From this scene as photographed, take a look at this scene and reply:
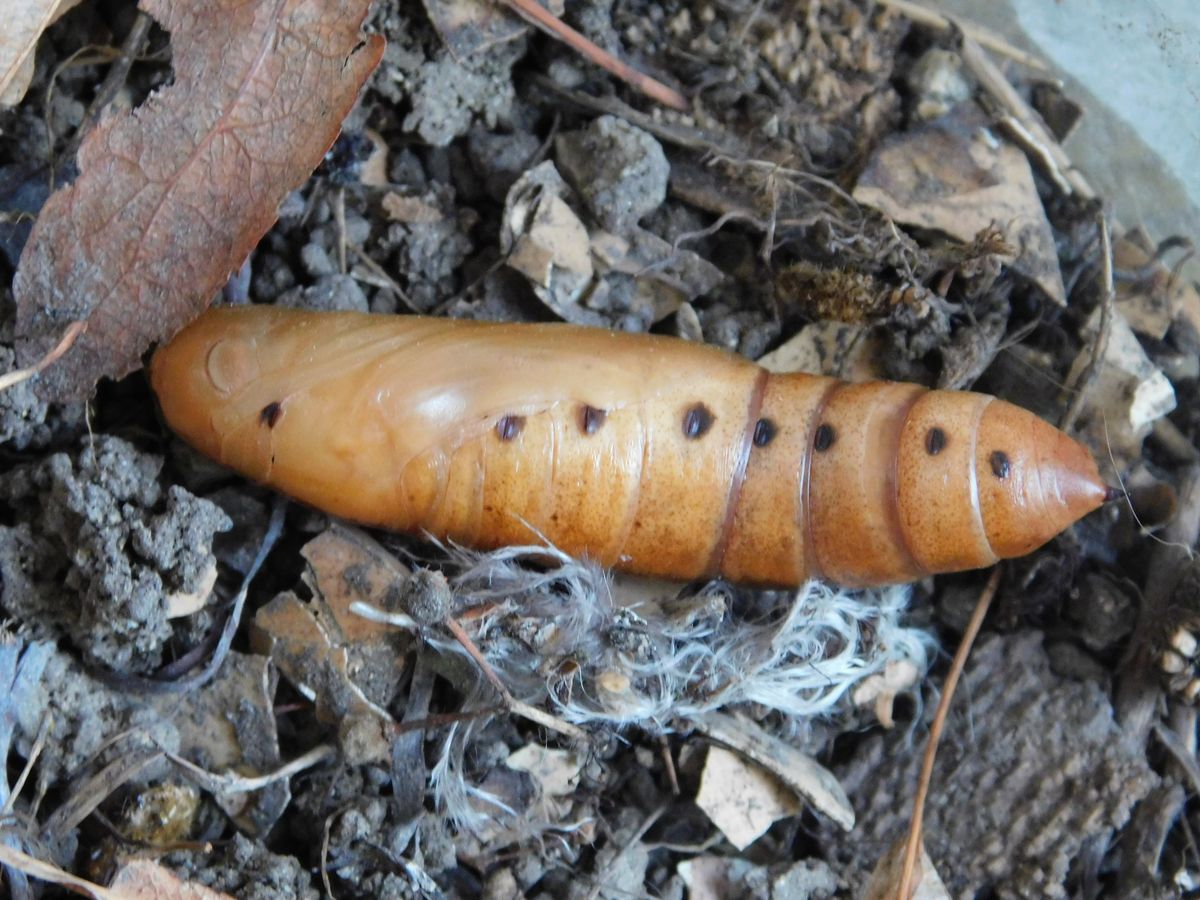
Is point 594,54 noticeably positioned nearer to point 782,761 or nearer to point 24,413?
→ point 24,413

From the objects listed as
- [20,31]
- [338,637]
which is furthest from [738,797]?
[20,31]

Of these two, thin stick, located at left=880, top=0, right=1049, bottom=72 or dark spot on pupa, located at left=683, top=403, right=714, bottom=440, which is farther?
Answer: thin stick, located at left=880, top=0, right=1049, bottom=72

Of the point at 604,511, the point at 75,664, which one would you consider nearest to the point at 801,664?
the point at 604,511

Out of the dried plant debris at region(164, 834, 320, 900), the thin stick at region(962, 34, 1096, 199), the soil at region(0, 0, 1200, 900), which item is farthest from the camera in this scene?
the thin stick at region(962, 34, 1096, 199)

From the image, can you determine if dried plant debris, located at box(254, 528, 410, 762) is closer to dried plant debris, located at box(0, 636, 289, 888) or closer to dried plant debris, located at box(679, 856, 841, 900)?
dried plant debris, located at box(0, 636, 289, 888)

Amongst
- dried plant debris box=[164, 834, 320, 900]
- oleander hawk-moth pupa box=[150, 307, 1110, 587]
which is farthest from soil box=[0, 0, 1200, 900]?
oleander hawk-moth pupa box=[150, 307, 1110, 587]

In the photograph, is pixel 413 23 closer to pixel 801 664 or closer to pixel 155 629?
pixel 155 629

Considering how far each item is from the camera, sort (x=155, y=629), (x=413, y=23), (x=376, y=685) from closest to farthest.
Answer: (x=155, y=629) < (x=376, y=685) < (x=413, y=23)
